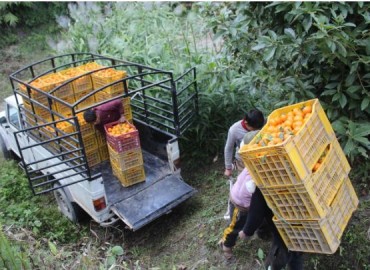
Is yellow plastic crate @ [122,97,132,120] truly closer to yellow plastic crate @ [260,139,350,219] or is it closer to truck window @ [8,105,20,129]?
truck window @ [8,105,20,129]

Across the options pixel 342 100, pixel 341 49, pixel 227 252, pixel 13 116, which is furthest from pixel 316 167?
pixel 13 116

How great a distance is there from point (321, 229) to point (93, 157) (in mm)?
3854

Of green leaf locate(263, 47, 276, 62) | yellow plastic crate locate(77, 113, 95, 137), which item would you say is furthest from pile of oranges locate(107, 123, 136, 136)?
green leaf locate(263, 47, 276, 62)

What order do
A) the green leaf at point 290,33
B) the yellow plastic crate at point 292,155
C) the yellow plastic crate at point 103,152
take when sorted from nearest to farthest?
the yellow plastic crate at point 292,155
the green leaf at point 290,33
the yellow plastic crate at point 103,152

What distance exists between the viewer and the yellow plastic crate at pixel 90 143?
5.98 m

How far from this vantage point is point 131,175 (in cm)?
565

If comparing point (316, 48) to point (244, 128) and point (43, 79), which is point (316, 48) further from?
point (43, 79)

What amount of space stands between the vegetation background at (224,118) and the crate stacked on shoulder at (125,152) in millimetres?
721

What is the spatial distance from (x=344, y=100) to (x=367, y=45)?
0.55 m

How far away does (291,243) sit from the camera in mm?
3570

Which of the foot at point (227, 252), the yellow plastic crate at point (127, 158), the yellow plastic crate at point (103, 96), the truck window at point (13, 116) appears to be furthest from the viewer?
the truck window at point (13, 116)

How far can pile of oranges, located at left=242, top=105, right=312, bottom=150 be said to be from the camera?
3.05 m

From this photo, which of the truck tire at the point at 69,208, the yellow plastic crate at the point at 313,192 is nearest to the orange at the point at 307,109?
the yellow plastic crate at the point at 313,192

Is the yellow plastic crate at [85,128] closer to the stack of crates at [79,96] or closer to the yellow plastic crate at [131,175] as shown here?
the stack of crates at [79,96]
